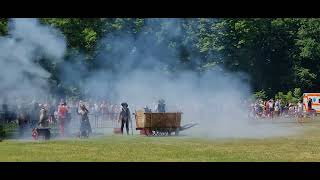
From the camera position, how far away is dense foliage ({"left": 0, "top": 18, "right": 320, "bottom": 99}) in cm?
3169

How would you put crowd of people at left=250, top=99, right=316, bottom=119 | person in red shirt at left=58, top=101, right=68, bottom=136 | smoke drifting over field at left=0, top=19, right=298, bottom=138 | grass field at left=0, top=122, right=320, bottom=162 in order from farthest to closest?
1. crowd of people at left=250, top=99, right=316, bottom=119
2. smoke drifting over field at left=0, top=19, right=298, bottom=138
3. person in red shirt at left=58, top=101, right=68, bottom=136
4. grass field at left=0, top=122, right=320, bottom=162

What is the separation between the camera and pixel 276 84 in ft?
151

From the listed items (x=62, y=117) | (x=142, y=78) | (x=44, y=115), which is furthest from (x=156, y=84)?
(x=44, y=115)

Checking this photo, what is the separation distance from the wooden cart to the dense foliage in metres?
8.83

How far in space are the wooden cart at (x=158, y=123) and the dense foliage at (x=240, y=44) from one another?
883cm

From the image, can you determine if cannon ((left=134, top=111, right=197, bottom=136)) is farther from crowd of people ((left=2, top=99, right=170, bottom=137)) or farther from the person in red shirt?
the person in red shirt

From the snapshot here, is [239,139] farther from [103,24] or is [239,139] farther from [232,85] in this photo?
[232,85]

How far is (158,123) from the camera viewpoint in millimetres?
20234

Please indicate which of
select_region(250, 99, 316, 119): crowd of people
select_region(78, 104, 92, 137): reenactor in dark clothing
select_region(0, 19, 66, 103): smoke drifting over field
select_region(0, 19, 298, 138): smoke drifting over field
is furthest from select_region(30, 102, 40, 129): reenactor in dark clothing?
select_region(250, 99, 316, 119): crowd of people

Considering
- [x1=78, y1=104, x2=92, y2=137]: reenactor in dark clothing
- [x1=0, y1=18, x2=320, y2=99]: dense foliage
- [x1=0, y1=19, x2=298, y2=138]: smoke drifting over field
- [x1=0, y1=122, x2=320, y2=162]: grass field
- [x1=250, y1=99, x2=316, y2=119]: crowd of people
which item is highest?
[x1=0, y1=18, x2=320, y2=99]: dense foliage

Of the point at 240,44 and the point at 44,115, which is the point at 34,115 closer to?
the point at 44,115
